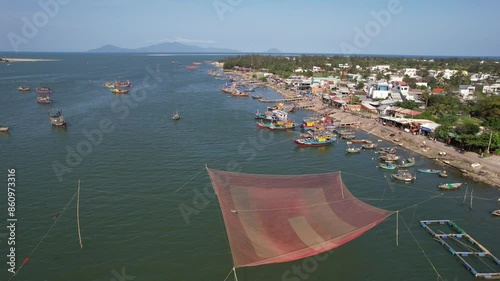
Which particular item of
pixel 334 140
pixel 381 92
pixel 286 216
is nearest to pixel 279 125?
pixel 334 140

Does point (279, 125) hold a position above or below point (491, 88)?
below

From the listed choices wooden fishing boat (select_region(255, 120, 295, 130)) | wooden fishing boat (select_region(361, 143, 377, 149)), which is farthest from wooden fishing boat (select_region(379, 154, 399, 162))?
wooden fishing boat (select_region(255, 120, 295, 130))

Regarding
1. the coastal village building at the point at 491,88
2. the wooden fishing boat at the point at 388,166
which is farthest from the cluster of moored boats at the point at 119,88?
the coastal village building at the point at 491,88

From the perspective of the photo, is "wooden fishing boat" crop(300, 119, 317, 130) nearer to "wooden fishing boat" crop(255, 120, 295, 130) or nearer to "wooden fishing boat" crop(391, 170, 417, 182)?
"wooden fishing boat" crop(255, 120, 295, 130)

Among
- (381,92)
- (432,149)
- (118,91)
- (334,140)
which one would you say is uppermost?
(381,92)

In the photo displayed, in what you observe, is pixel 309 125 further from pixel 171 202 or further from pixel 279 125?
pixel 171 202

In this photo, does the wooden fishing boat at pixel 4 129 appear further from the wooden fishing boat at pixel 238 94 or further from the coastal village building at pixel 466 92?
the coastal village building at pixel 466 92
